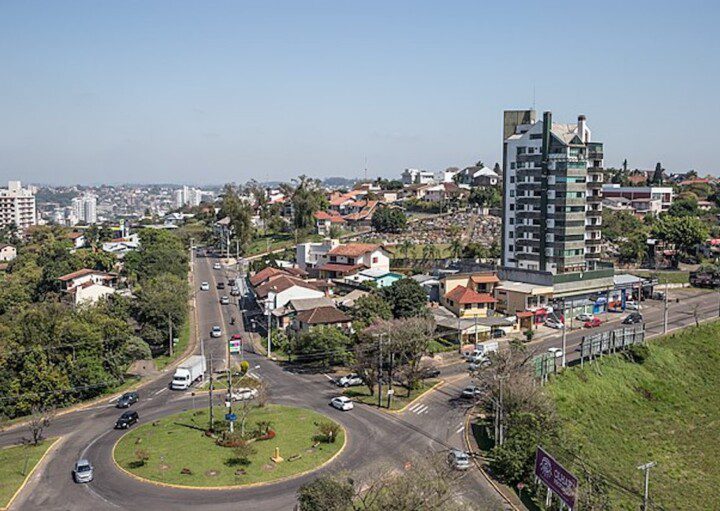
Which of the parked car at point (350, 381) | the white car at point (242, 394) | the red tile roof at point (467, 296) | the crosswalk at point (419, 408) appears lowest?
the crosswalk at point (419, 408)

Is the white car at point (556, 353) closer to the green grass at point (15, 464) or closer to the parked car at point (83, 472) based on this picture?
the parked car at point (83, 472)

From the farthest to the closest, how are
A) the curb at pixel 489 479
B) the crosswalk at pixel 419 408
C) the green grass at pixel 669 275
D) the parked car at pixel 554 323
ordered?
the green grass at pixel 669 275 → the parked car at pixel 554 323 → the crosswalk at pixel 419 408 → the curb at pixel 489 479

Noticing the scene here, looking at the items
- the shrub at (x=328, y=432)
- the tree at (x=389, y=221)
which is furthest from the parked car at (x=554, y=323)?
the tree at (x=389, y=221)

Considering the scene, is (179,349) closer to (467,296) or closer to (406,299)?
(406,299)

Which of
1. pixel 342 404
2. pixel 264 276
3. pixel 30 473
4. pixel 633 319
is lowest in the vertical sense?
pixel 30 473

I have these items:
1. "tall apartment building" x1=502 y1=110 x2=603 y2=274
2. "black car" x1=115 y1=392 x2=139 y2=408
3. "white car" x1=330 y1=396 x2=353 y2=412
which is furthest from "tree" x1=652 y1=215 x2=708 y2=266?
"black car" x1=115 y1=392 x2=139 y2=408

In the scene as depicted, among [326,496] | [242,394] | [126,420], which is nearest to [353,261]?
[242,394]
